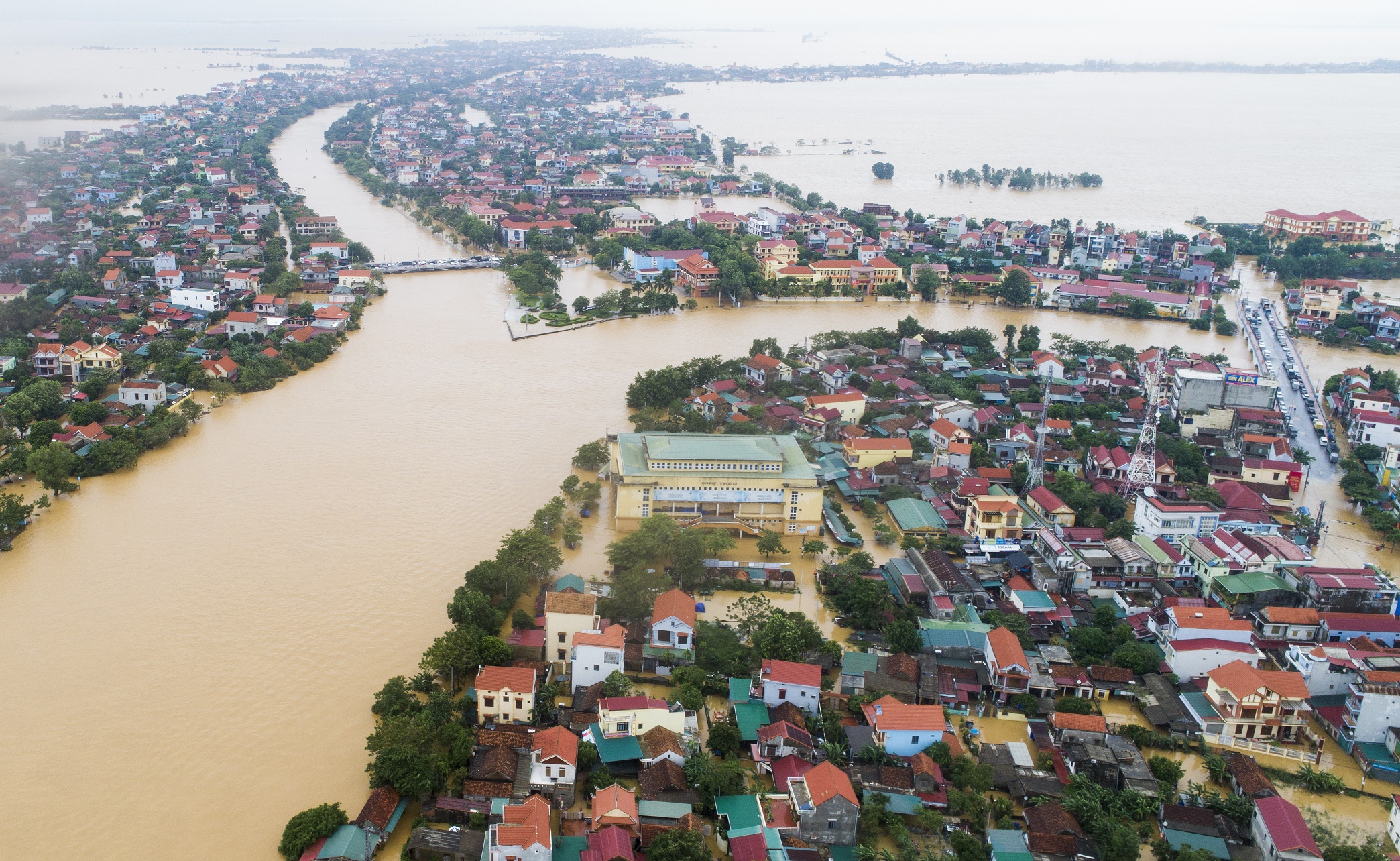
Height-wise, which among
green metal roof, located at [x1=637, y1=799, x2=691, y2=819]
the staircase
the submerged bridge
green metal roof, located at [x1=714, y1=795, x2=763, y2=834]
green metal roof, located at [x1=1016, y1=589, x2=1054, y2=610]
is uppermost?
green metal roof, located at [x1=1016, y1=589, x2=1054, y2=610]

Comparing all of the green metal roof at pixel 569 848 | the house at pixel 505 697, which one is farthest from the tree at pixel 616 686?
the green metal roof at pixel 569 848

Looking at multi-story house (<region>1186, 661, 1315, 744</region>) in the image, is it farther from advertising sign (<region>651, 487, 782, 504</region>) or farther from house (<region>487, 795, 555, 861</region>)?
house (<region>487, 795, 555, 861</region>)

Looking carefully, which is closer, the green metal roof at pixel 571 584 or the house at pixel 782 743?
the house at pixel 782 743

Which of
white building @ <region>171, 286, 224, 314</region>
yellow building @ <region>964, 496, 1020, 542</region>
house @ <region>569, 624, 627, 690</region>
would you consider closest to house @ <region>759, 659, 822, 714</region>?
house @ <region>569, 624, 627, 690</region>

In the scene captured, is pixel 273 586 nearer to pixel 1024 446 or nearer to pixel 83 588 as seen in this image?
pixel 83 588

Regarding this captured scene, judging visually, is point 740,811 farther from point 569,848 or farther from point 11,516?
point 11,516

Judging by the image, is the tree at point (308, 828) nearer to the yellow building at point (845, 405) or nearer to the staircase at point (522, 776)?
the staircase at point (522, 776)

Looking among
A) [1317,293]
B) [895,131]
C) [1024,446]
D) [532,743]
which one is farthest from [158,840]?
[895,131]
